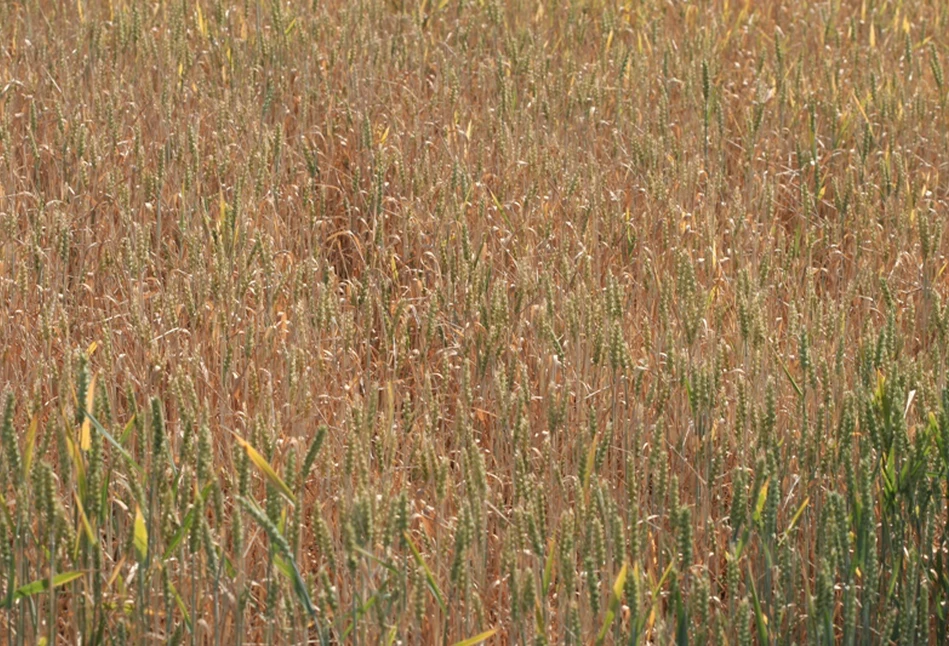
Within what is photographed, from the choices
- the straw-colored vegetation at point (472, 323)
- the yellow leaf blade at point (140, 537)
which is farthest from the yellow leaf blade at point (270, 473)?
the yellow leaf blade at point (140, 537)

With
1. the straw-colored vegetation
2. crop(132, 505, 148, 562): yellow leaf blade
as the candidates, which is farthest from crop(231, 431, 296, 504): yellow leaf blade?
crop(132, 505, 148, 562): yellow leaf blade

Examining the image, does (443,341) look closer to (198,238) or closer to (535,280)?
(535,280)

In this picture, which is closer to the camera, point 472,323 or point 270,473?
point 270,473

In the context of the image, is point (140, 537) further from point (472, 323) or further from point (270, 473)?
point (472, 323)

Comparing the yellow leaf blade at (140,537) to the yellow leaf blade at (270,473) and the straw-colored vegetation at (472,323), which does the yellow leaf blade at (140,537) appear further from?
the yellow leaf blade at (270,473)

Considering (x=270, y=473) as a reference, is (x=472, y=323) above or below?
below

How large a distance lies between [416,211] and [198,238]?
1.62 ft

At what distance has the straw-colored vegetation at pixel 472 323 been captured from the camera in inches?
53.3

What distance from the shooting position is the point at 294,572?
Answer: 1.22 m

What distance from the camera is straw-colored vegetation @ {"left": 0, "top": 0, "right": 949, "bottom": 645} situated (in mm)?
1354

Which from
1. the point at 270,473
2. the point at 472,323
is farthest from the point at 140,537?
the point at 472,323

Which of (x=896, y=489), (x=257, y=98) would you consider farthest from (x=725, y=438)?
(x=257, y=98)

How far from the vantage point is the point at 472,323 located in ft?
7.06

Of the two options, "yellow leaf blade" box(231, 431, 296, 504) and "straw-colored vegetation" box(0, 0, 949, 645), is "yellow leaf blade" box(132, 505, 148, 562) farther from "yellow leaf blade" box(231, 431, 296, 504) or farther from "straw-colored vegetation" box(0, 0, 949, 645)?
"yellow leaf blade" box(231, 431, 296, 504)
